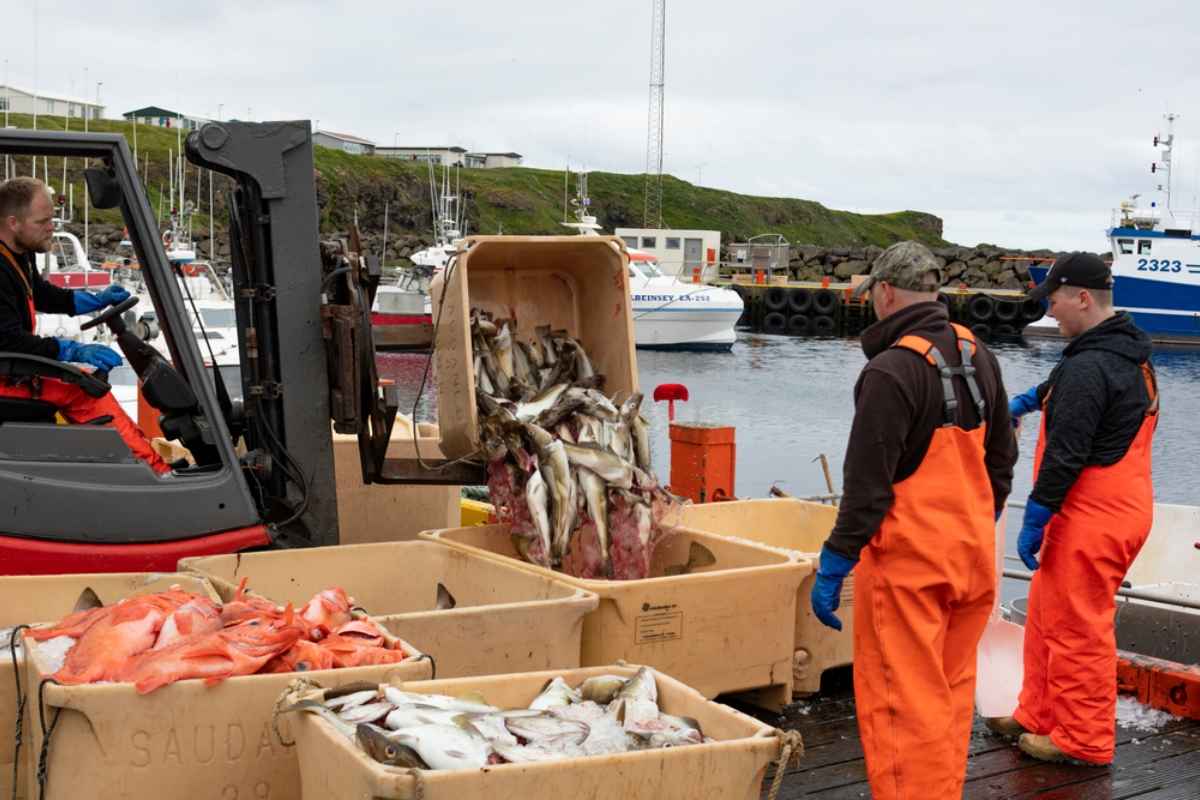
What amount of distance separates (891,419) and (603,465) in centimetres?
187

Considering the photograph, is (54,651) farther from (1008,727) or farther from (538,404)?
(1008,727)

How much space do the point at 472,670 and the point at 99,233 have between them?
48601 mm

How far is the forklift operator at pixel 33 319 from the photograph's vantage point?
5.03 metres

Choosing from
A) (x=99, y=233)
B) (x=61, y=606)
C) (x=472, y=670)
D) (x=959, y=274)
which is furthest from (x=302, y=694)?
(x=959, y=274)

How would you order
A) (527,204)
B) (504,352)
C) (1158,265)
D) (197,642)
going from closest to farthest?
(197,642) → (504,352) → (1158,265) → (527,204)

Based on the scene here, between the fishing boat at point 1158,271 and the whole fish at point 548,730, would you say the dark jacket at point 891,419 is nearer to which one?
the whole fish at point 548,730

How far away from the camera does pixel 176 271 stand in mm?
5426

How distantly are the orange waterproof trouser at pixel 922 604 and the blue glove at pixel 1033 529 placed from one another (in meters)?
0.93

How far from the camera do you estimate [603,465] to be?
5.65 metres

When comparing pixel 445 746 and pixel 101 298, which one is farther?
pixel 101 298

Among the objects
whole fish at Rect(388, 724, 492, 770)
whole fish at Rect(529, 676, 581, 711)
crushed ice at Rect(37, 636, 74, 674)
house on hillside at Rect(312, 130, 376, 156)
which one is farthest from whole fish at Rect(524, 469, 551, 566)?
house on hillside at Rect(312, 130, 376, 156)

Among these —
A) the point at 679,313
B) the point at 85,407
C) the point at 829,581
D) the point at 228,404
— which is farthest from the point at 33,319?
the point at 679,313

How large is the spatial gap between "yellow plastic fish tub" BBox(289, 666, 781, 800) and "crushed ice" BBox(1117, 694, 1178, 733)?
273cm

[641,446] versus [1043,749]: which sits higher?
[641,446]
